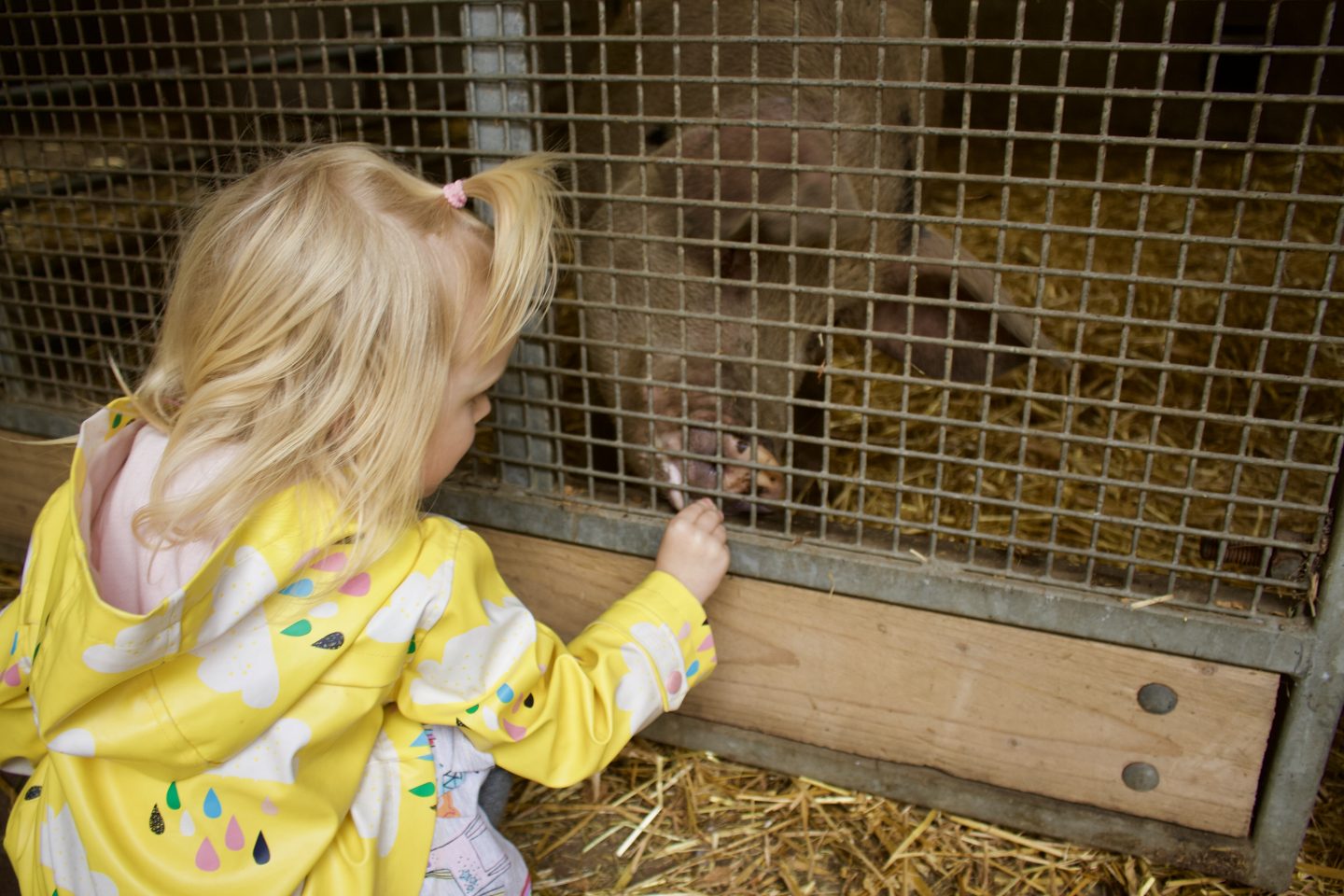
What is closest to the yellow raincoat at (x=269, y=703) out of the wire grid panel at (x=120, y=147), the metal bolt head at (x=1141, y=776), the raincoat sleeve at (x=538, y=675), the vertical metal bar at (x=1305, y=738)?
the raincoat sleeve at (x=538, y=675)

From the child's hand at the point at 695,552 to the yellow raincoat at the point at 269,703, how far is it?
26 centimetres

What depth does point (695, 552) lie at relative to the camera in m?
1.88

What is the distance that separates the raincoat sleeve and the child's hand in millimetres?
134

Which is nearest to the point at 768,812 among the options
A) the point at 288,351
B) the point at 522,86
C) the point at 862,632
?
the point at 862,632

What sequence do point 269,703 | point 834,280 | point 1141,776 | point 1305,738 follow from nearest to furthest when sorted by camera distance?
point 269,703 → point 1305,738 → point 1141,776 → point 834,280

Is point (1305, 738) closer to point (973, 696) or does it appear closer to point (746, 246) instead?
point (973, 696)

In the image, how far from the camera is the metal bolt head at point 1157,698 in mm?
1755

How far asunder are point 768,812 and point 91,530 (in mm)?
1260

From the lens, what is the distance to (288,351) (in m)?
1.35

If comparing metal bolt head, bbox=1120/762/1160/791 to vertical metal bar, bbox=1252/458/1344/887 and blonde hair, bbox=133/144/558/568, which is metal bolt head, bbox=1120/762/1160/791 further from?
blonde hair, bbox=133/144/558/568

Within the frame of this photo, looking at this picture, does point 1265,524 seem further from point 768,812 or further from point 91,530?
point 91,530

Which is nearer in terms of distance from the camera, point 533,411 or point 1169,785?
point 1169,785

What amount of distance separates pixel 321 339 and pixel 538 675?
Answer: 522mm

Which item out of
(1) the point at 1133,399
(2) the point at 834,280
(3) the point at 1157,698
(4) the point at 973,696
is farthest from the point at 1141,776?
(1) the point at 1133,399
